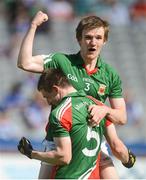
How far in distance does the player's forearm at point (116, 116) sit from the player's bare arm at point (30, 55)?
24.6 inches

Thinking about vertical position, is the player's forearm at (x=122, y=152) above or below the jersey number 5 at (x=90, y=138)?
below

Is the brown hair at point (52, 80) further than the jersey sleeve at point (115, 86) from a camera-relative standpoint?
No

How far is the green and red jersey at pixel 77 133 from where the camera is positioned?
485 cm

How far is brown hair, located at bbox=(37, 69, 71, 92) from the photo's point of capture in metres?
4.93

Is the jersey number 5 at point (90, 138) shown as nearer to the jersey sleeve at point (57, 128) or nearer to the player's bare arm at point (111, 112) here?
the player's bare arm at point (111, 112)

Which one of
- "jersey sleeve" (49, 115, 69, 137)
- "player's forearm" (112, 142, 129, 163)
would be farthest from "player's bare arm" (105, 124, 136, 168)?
"jersey sleeve" (49, 115, 69, 137)

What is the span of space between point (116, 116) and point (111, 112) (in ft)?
0.32

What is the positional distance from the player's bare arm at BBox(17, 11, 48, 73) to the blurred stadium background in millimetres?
6867

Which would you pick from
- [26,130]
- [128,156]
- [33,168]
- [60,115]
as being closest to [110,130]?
[128,156]

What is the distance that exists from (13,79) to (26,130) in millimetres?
1498

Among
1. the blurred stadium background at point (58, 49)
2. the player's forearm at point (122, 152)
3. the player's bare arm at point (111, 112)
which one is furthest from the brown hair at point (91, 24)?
the blurred stadium background at point (58, 49)

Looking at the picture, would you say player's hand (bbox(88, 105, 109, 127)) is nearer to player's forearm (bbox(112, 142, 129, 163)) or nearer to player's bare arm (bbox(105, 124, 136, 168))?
player's bare arm (bbox(105, 124, 136, 168))

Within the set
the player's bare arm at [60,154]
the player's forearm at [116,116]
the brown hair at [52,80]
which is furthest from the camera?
the player's forearm at [116,116]

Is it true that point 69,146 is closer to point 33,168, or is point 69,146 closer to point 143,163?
point 33,168
